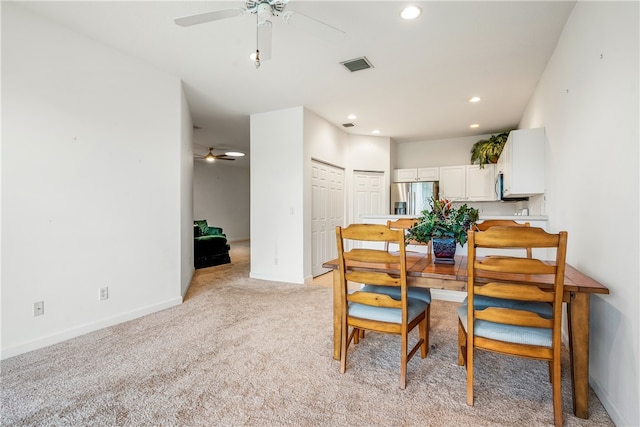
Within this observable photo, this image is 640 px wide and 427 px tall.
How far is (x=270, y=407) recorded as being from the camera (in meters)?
1.66

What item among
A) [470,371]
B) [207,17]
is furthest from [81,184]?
[470,371]

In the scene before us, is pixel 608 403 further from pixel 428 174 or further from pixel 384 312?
pixel 428 174

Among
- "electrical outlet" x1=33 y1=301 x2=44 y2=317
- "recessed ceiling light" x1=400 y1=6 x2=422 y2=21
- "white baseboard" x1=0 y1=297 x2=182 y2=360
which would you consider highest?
"recessed ceiling light" x1=400 y1=6 x2=422 y2=21

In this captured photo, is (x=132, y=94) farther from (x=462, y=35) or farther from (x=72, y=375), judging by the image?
(x=462, y=35)

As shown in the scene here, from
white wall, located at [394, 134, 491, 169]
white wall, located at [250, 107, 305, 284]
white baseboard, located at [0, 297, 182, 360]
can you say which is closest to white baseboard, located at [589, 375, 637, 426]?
white wall, located at [250, 107, 305, 284]

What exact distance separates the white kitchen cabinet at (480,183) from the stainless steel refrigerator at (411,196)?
0.61 metres

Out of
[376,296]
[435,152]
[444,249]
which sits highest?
[435,152]

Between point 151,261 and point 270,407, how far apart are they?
2233 millimetres

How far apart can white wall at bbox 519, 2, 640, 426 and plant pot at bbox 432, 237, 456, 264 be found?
79cm

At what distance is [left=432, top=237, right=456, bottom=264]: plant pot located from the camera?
217cm

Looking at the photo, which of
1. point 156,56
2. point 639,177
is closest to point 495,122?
point 639,177

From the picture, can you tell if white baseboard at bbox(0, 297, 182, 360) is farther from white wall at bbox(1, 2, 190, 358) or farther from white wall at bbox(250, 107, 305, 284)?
white wall at bbox(250, 107, 305, 284)

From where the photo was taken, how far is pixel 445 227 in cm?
212

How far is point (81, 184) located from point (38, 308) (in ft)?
3.37
